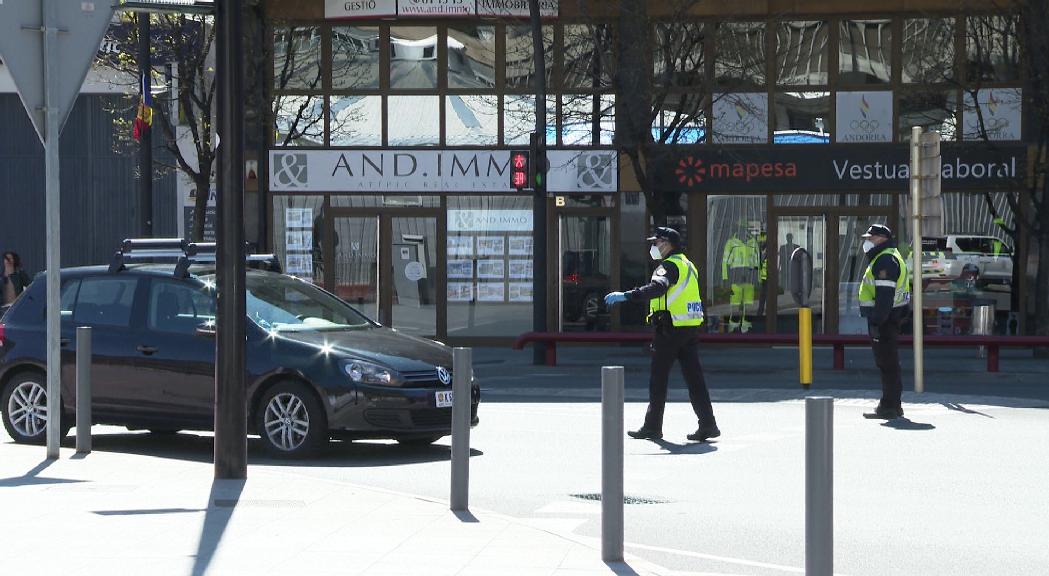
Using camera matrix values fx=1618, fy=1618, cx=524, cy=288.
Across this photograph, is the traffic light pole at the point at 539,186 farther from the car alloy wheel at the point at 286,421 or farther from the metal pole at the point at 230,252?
the metal pole at the point at 230,252

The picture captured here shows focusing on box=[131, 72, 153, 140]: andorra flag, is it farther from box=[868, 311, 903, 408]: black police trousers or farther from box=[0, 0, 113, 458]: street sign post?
box=[0, 0, 113, 458]: street sign post

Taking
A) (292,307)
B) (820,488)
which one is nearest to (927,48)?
(292,307)

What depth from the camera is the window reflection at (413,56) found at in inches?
1046

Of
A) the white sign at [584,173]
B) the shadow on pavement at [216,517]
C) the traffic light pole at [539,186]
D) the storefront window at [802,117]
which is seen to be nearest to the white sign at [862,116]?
the storefront window at [802,117]

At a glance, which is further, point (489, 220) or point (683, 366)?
point (489, 220)

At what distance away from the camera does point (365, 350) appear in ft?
39.7

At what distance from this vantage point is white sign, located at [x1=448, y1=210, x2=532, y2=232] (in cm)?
2661

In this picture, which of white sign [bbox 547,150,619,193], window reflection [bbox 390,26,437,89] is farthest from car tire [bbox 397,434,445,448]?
window reflection [bbox 390,26,437,89]

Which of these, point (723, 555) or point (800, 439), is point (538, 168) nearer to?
point (800, 439)

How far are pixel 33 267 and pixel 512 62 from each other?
11.3 metres

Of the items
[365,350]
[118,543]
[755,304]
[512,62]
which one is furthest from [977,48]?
[118,543]

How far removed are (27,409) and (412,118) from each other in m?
14.4

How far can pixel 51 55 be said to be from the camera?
10555 millimetres

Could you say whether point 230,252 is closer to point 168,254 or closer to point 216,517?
point 216,517
